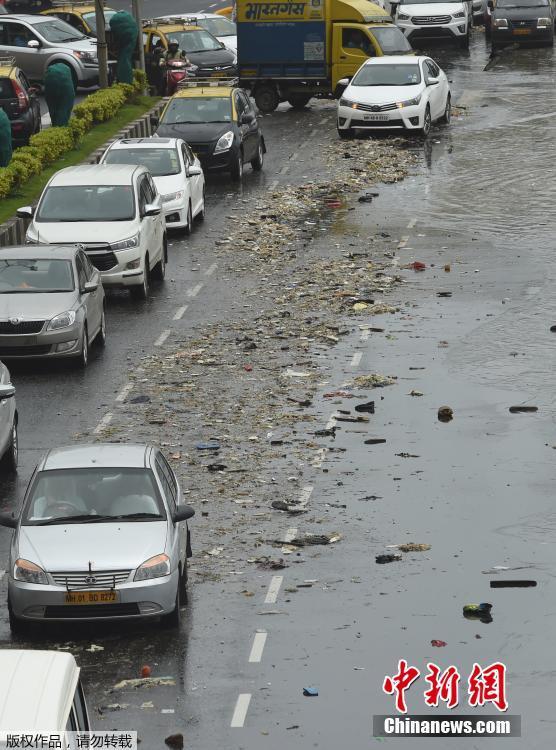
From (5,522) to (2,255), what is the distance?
9562 mm

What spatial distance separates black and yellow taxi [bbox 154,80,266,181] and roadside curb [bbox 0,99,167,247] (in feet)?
4.57

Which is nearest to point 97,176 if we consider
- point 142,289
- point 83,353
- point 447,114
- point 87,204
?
point 87,204

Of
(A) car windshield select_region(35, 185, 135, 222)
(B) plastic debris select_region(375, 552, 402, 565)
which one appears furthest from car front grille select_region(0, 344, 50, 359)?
(B) plastic debris select_region(375, 552, 402, 565)

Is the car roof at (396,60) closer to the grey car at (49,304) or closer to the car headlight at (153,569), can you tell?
the grey car at (49,304)

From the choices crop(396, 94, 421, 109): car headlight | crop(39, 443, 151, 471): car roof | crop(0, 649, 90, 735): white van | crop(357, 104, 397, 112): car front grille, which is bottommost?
crop(357, 104, 397, 112): car front grille

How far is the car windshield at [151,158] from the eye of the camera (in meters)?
31.2

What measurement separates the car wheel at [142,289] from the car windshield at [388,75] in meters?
14.6

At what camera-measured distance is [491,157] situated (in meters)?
37.5

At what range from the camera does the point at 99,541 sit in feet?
46.1

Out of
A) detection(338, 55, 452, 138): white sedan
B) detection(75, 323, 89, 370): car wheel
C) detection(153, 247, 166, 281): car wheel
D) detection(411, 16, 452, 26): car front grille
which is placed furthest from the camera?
detection(411, 16, 452, 26): car front grille

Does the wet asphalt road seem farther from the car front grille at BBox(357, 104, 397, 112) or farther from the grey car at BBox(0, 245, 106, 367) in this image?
the car front grille at BBox(357, 104, 397, 112)

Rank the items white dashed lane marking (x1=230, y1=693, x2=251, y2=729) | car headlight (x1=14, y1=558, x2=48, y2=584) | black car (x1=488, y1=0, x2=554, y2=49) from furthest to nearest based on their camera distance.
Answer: black car (x1=488, y1=0, x2=554, y2=49)
car headlight (x1=14, y1=558, x2=48, y2=584)
white dashed lane marking (x1=230, y1=693, x2=251, y2=729)

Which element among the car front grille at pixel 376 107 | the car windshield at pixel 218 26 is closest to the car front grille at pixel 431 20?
the car windshield at pixel 218 26

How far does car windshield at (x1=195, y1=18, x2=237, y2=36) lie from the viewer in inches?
2164
